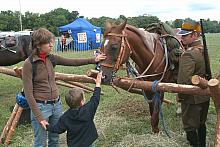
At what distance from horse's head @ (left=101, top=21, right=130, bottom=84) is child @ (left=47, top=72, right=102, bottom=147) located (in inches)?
29.9

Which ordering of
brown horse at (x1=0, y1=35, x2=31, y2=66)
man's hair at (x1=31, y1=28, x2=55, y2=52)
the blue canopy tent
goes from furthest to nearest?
the blue canopy tent
brown horse at (x1=0, y1=35, x2=31, y2=66)
man's hair at (x1=31, y1=28, x2=55, y2=52)

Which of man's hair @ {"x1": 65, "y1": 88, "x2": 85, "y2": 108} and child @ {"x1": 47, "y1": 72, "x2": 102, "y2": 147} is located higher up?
man's hair @ {"x1": 65, "y1": 88, "x2": 85, "y2": 108}

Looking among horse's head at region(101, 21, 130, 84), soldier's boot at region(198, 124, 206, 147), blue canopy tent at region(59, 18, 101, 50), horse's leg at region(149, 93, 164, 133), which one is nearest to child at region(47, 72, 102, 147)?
horse's head at region(101, 21, 130, 84)

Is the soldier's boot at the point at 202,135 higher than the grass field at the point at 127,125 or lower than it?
higher

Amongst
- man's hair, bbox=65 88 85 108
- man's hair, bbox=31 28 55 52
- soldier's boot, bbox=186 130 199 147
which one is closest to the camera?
man's hair, bbox=65 88 85 108

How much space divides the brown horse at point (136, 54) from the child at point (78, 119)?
31.6 inches

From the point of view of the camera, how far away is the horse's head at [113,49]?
13.5 feet

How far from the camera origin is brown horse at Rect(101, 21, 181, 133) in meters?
4.19

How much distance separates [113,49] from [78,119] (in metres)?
1.27

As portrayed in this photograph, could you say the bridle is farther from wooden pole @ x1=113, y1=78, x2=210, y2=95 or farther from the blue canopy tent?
the blue canopy tent

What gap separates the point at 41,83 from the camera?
12.1 ft

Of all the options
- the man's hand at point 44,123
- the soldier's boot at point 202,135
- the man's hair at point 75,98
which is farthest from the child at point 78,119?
the soldier's boot at point 202,135

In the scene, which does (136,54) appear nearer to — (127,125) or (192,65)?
(192,65)

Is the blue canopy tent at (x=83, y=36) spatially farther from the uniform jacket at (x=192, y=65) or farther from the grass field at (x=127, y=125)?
the uniform jacket at (x=192, y=65)
